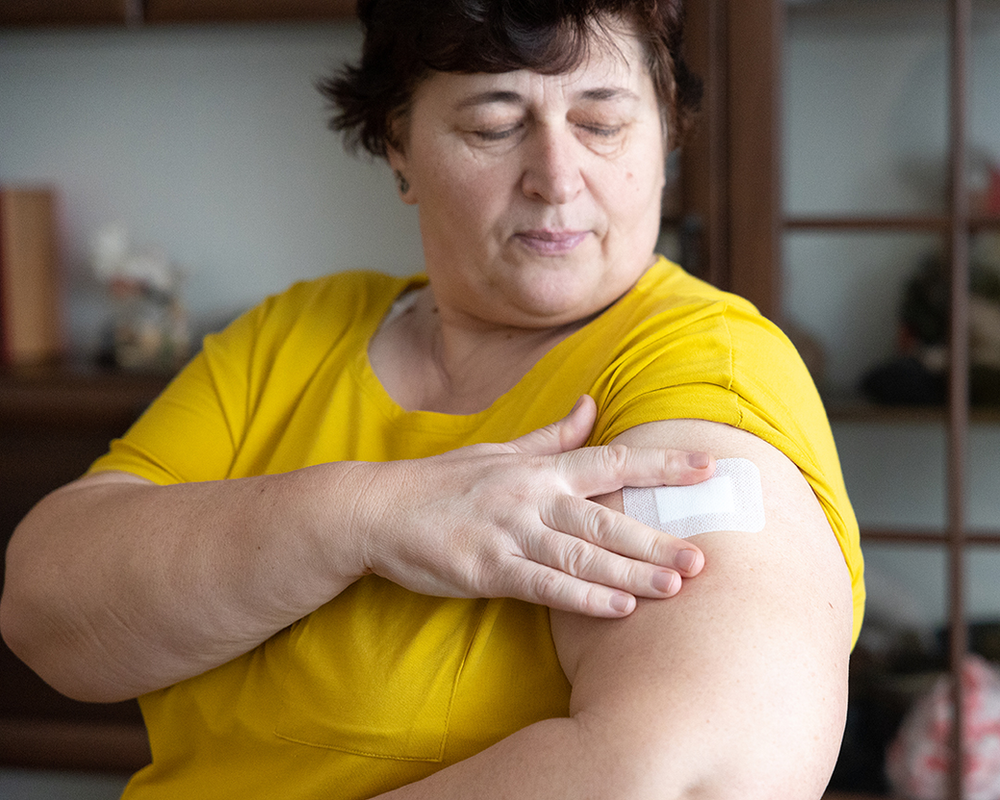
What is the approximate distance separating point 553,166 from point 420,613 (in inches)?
17.2

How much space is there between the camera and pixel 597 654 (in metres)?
0.67

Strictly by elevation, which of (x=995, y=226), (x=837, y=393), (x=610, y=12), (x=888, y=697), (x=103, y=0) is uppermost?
(x=103, y=0)

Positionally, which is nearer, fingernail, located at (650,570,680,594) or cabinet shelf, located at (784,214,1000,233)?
fingernail, located at (650,570,680,594)

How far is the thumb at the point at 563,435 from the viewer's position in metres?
0.78

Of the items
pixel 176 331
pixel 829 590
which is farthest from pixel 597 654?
pixel 176 331

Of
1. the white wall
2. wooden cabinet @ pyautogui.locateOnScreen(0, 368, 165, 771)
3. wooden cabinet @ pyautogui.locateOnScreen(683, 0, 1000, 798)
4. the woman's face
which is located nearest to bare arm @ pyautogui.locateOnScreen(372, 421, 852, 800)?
the woman's face

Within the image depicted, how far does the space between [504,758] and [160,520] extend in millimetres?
418

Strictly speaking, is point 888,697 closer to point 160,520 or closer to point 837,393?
point 837,393

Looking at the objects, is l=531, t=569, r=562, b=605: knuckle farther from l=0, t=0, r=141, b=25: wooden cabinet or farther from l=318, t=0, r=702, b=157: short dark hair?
l=0, t=0, r=141, b=25: wooden cabinet

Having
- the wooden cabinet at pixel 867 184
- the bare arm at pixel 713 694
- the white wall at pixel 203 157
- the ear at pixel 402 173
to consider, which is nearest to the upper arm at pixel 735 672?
the bare arm at pixel 713 694

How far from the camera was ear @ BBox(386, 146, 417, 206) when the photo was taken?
110 cm

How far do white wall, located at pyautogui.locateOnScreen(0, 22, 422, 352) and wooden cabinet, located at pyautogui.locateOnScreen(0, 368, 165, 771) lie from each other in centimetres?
49

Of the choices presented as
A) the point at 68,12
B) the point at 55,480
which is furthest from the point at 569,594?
the point at 68,12

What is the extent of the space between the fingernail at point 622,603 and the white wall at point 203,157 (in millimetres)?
1739
